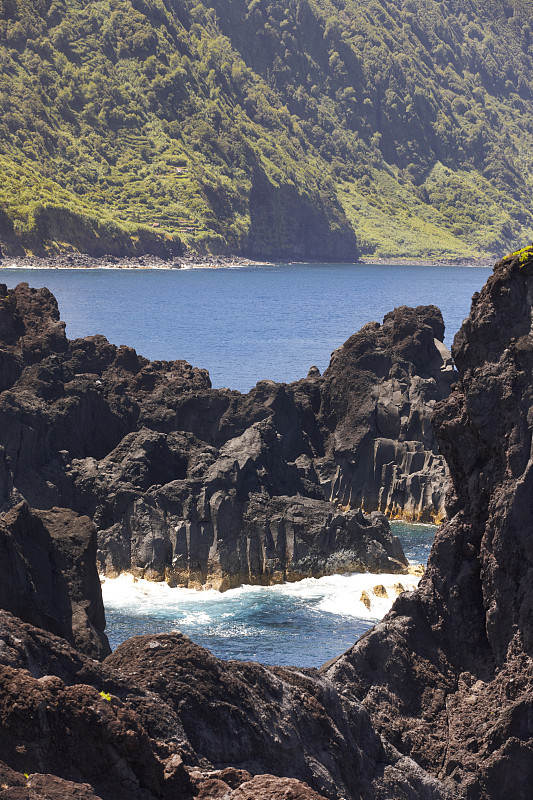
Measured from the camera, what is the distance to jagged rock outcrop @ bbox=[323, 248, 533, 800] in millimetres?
20812

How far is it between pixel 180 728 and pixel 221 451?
3667cm

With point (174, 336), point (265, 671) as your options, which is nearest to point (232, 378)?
point (174, 336)

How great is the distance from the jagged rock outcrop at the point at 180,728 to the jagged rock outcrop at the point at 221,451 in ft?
92.0

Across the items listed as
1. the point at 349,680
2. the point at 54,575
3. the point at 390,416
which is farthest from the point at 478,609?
the point at 390,416

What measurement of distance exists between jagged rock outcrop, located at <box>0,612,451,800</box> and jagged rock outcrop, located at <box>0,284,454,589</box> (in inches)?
1104

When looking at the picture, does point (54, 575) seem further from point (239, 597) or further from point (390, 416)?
point (390, 416)

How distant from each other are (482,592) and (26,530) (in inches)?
409

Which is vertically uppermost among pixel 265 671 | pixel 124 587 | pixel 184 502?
pixel 265 671

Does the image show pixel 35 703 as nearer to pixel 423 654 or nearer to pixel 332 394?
pixel 423 654

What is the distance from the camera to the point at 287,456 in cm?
6128

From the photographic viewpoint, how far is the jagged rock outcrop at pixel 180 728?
46.8 feet

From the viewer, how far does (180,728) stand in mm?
16594

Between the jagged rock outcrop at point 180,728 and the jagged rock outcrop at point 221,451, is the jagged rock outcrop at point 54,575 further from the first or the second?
the jagged rock outcrop at point 221,451

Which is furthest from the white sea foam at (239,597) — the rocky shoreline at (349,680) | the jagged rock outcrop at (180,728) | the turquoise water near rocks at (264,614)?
the jagged rock outcrop at (180,728)
